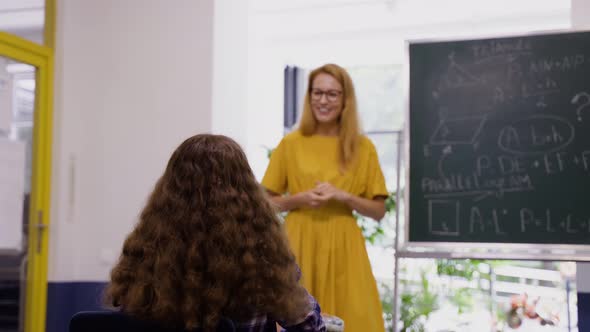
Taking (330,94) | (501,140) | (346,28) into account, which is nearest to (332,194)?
(330,94)

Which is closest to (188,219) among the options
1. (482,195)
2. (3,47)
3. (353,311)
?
(353,311)

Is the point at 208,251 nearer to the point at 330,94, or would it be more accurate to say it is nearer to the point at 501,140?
the point at 330,94

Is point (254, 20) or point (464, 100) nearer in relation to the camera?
point (464, 100)

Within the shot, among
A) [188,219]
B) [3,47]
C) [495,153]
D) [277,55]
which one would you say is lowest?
[188,219]

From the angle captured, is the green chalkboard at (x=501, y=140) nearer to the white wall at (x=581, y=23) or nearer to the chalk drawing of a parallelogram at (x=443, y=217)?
the chalk drawing of a parallelogram at (x=443, y=217)

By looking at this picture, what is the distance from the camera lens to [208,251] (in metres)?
1.51

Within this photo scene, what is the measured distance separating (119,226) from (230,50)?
3.83 feet

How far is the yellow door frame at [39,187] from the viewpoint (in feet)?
12.8

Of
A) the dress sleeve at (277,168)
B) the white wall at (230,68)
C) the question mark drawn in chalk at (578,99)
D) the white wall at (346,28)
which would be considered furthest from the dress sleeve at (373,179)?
the white wall at (346,28)

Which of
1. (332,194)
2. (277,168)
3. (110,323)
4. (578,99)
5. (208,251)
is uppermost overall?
(578,99)

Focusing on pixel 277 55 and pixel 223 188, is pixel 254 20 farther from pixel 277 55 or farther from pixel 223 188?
pixel 223 188

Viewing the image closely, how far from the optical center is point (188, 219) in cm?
154

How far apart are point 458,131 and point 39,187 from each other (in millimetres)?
2201

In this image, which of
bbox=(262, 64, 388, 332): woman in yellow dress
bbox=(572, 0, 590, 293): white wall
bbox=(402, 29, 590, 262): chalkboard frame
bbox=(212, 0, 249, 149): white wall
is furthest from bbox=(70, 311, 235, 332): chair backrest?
bbox=(212, 0, 249, 149): white wall
